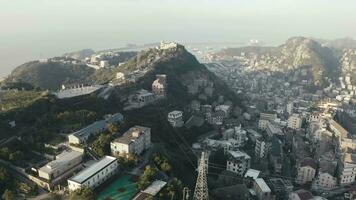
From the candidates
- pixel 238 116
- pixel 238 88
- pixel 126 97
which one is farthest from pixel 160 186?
pixel 238 88

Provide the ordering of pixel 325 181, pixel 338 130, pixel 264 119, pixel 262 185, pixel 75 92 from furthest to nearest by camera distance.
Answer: pixel 264 119, pixel 338 130, pixel 75 92, pixel 325 181, pixel 262 185

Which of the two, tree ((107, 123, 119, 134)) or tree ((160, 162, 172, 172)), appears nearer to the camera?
tree ((160, 162, 172, 172))

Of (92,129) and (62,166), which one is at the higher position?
(92,129)

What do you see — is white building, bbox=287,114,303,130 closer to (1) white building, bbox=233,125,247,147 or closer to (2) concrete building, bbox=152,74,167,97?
(1) white building, bbox=233,125,247,147

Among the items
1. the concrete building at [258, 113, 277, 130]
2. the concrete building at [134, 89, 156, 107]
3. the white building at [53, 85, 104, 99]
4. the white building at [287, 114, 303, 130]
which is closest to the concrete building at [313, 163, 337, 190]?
the concrete building at [258, 113, 277, 130]

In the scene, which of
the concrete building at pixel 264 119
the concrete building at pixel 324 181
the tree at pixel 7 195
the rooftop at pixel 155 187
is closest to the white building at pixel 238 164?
the concrete building at pixel 324 181

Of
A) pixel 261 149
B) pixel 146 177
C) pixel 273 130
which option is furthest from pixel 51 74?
pixel 146 177

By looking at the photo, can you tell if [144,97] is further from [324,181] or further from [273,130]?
[324,181]

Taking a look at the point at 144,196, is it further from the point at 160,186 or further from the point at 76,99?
the point at 76,99
